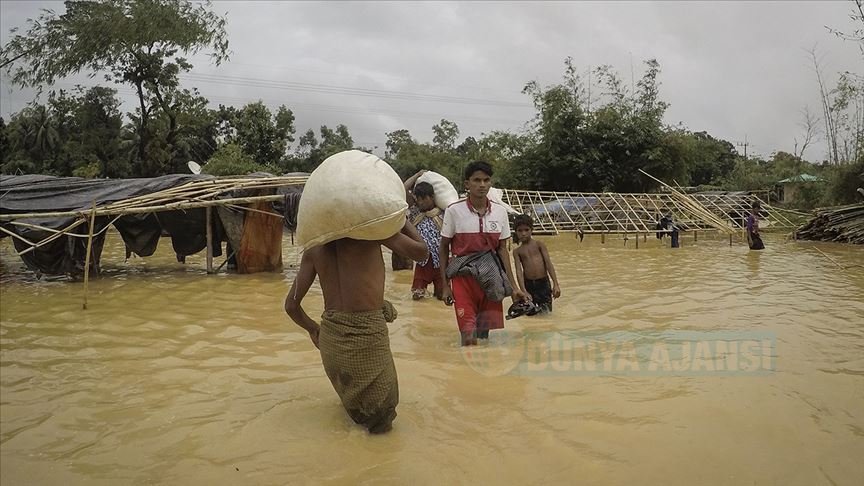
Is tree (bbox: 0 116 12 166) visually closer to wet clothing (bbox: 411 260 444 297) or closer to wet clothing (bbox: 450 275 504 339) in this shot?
wet clothing (bbox: 411 260 444 297)

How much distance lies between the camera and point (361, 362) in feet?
9.54

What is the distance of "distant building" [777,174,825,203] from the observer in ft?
A: 72.8

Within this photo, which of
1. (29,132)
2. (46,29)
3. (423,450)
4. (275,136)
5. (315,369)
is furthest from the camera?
(29,132)

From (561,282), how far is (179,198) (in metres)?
5.89

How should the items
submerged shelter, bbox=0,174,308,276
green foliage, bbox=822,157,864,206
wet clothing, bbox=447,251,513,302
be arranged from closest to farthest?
1. wet clothing, bbox=447,251,513,302
2. submerged shelter, bbox=0,174,308,276
3. green foliage, bbox=822,157,864,206

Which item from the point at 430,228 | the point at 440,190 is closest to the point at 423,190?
→ the point at 440,190

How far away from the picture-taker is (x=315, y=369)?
14.1ft

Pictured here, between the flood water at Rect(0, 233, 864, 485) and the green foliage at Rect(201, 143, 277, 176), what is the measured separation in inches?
685

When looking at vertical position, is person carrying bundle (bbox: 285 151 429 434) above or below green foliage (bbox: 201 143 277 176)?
below

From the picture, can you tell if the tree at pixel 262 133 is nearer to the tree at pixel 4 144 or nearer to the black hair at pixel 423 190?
the tree at pixel 4 144

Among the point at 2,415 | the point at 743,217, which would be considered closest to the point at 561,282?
the point at 2,415

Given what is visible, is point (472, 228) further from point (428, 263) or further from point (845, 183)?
point (845, 183)

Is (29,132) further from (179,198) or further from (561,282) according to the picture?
(561,282)

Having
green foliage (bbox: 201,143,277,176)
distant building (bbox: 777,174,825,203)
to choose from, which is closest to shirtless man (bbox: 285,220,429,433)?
green foliage (bbox: 201,143,277,176)
